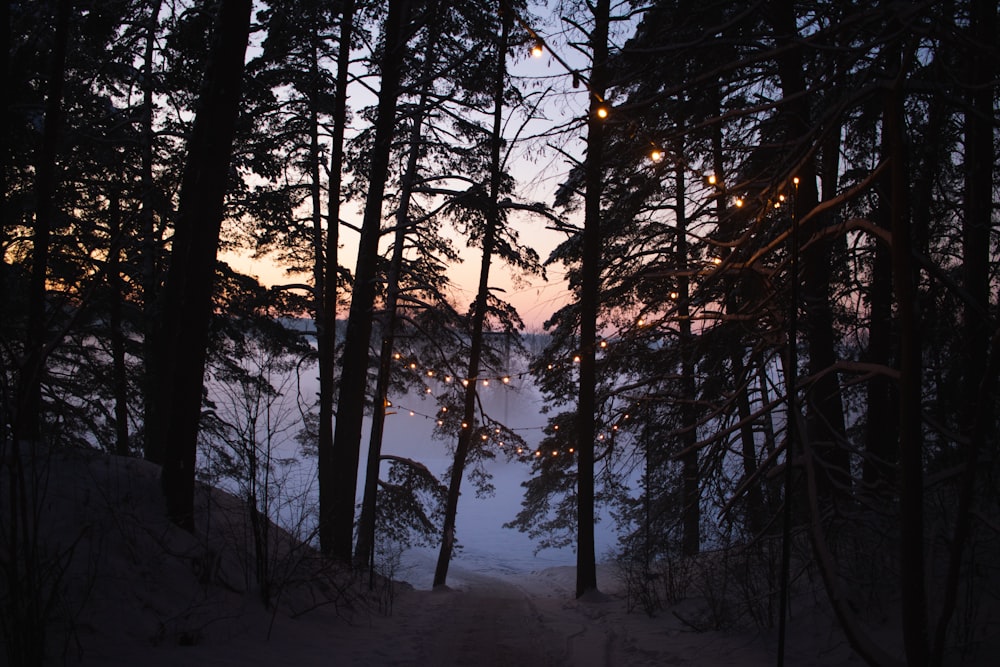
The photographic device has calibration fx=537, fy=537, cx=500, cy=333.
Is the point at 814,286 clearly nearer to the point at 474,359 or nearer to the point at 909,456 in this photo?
the point at 909,456

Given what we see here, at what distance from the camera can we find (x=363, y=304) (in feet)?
33.7

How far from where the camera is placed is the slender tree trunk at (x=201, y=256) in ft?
18.8

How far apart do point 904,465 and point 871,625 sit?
2.64 m

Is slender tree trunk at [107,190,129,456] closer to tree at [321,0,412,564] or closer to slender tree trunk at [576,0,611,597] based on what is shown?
tree at [321,0,412,564]

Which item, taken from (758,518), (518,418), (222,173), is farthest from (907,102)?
(518,418)

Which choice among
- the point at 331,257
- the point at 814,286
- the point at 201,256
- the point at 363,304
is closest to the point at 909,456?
the point at 814,286

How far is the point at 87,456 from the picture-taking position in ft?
19.4

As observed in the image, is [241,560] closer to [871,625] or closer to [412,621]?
[412,621]

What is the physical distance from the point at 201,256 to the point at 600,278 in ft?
21.5

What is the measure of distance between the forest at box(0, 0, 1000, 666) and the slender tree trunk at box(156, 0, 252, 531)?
0.03 metres

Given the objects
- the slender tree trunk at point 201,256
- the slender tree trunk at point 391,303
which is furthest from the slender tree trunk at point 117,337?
the slender tree trunk at point 391,303

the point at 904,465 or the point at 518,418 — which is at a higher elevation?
the point at 518,418

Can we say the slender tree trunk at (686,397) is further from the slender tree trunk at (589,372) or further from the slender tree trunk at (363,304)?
the slender tree trunk at (363,304)

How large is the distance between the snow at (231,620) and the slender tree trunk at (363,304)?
2753mm
